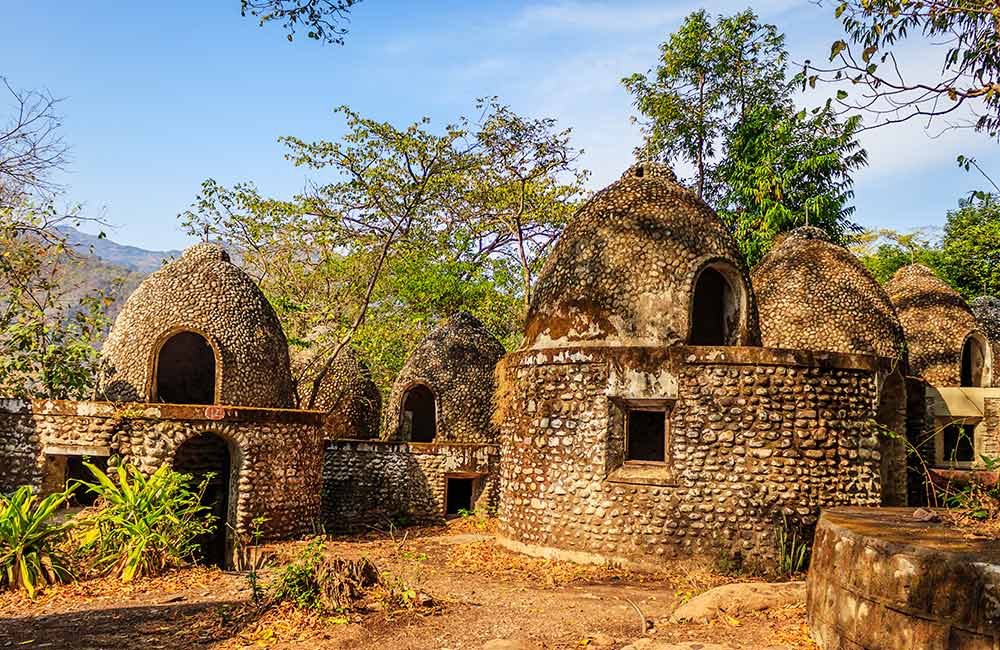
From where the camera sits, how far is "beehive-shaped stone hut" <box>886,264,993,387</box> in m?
20.8

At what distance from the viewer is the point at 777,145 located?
23.9 m

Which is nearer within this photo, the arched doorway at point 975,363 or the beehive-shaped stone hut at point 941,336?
the beehive-shaped stone hut at point 941,336

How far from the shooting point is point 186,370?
15.9 m

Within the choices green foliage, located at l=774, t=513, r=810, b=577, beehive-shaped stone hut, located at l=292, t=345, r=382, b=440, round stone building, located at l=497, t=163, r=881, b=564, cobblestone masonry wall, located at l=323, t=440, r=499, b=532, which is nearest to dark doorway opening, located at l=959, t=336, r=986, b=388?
round stone building, located at l=497, t=163, r=881, b=564

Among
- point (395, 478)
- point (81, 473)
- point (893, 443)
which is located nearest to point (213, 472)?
point (81, 473)

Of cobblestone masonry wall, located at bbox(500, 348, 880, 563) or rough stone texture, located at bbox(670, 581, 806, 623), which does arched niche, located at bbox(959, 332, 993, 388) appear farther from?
rough stone texture, located at bbox(670, 581, 806, 623)

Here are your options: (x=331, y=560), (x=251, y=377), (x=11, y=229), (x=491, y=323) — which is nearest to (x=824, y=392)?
(x=331, y=560)

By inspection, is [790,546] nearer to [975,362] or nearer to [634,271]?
[634,271]

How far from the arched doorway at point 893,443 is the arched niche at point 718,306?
296cm

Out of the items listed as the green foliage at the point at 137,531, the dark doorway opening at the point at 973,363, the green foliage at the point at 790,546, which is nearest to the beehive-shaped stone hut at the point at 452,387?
the green foliage at the point at 137,531

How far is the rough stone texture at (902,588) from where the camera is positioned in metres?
4.76

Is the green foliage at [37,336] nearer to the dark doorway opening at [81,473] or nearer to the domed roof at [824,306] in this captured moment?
the dark doorway opening at [81,473]

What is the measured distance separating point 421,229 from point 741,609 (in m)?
24.0

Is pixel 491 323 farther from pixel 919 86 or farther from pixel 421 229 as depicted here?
pixel 919 86
